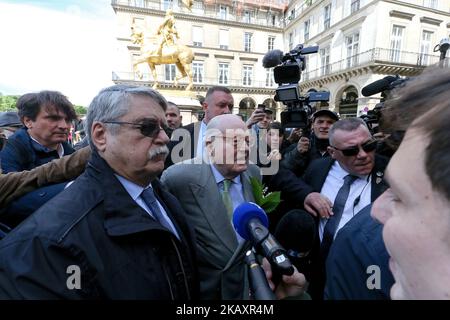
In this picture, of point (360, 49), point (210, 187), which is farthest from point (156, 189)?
point (360, 49)

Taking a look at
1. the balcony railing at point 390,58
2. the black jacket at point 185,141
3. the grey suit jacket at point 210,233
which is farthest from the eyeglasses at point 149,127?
the balcony railing at point 390,58

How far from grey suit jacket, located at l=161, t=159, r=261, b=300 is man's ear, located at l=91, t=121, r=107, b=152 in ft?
2.36

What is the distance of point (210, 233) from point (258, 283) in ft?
3.41

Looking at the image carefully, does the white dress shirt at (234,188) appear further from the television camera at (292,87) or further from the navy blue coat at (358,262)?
the television camera at (292,87)

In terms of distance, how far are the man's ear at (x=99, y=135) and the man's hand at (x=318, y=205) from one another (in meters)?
1.76

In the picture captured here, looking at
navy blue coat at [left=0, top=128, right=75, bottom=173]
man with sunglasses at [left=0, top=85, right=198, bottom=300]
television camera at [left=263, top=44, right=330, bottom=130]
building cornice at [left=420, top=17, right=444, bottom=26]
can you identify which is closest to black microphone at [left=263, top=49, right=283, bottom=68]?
television camera at [left=263, top=44, right=330, bottom=130]

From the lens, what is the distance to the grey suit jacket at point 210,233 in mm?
1708

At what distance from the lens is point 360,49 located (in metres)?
21.6

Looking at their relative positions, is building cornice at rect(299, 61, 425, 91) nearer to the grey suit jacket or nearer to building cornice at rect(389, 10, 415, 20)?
building cornice at rect(389, 10, 415, 20)

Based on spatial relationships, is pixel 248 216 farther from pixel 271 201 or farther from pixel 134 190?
pixel 271 201

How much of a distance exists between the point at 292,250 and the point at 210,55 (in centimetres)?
3420

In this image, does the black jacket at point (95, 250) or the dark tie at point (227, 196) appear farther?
the dark tie at point (227, 196)

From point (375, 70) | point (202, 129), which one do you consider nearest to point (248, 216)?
point (202, 129)

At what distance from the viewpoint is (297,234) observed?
116cm
